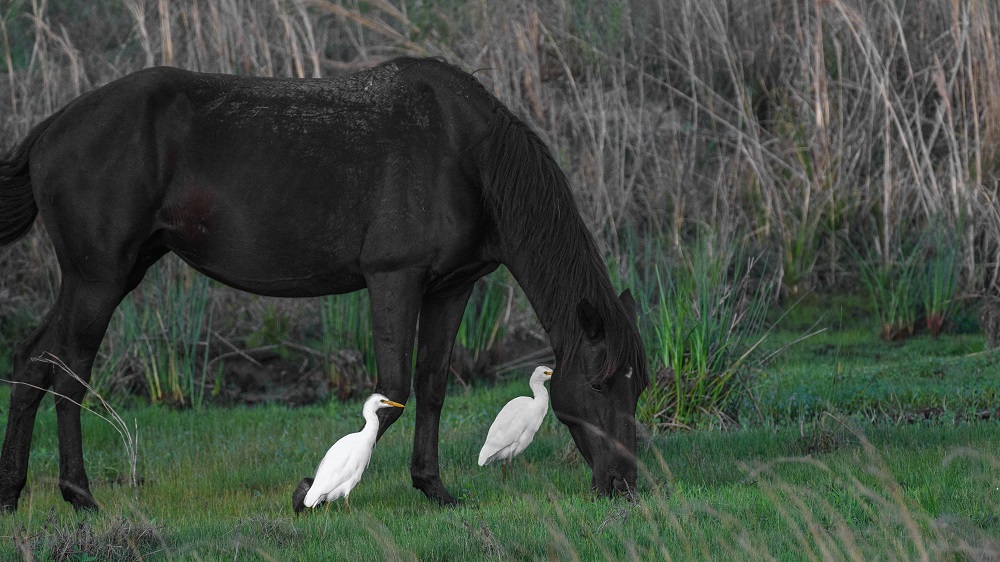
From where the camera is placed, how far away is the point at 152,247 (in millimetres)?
5684

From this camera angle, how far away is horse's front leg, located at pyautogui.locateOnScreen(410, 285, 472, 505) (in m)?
5.65

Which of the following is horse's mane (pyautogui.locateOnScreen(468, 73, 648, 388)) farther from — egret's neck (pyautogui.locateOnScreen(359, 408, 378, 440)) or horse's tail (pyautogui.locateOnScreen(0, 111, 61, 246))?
horse's tail (pyautogui.locateOnScreen(0, 111, 61, 246))

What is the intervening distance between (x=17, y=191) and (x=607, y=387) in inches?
119

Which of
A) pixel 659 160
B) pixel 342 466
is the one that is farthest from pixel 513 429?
pixel 659 160

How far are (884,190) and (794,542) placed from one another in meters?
6.70

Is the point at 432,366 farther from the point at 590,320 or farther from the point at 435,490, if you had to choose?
the point at 590,320

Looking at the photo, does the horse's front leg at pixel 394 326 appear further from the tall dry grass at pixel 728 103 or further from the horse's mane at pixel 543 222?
the tall dry grass at pixel 728 103

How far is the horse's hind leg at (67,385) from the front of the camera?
219 inches

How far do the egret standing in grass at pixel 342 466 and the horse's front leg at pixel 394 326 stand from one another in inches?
2.6

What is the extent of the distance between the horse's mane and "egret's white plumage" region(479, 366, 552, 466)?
74cm

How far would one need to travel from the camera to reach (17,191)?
5.84m

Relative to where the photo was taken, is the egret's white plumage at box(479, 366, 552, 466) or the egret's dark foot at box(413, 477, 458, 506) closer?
the egret's dark foot at box(413, 477, 458, 506)

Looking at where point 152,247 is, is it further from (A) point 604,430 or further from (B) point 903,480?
(B) point 903,480

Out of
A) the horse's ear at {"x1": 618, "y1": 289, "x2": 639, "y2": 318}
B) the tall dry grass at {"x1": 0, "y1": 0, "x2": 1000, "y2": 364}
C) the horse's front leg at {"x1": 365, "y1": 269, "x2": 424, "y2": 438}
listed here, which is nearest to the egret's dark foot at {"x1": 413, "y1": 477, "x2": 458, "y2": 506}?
the horse's front leg at {"x1": 365, "y1": 269, "x2": 424, "y2": 438}
